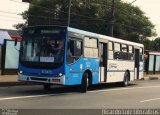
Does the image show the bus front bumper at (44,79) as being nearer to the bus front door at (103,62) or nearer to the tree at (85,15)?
the bus front door at (103,62)

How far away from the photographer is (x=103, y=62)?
72.4 ft

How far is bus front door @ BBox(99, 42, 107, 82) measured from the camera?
2158 cm

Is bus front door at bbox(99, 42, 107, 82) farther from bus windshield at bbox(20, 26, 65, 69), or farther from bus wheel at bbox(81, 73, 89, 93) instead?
bus windshield at bbox(20, 26, 65, 69)

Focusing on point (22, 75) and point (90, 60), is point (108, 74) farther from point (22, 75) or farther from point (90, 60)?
point (22, 75)

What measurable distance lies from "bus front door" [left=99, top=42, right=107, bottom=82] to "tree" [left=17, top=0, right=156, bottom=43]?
3978 centimetres

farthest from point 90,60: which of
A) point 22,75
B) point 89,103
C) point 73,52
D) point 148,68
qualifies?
point 148,68

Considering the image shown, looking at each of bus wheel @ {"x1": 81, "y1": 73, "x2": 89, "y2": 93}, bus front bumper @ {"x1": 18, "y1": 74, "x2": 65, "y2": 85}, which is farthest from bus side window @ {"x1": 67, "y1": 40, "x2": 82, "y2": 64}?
bus wheel @ {"x1": 81, "y1": 73, "x2": 89, "y2": 93}

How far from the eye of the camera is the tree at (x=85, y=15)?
63562 millimetres

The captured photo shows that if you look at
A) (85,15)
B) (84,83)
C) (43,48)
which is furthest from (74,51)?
(85,15)

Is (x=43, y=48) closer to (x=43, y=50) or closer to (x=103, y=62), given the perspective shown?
(x=43, y=50)

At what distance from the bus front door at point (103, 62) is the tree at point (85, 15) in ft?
131

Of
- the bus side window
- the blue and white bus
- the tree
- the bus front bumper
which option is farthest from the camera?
the tree

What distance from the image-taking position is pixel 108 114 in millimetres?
12492

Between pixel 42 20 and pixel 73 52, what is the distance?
→ 151ft
